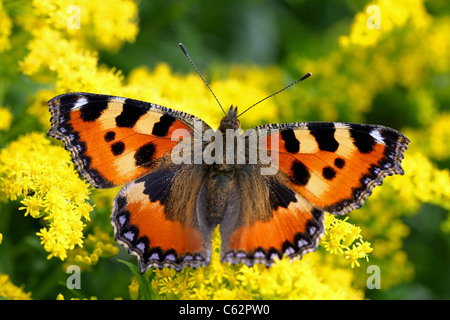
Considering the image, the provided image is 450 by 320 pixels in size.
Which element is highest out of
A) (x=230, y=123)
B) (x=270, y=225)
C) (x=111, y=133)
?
(x=230, y=123)

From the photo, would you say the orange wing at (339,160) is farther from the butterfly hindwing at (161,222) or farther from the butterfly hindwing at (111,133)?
the butterfly hindwing at (111,133)

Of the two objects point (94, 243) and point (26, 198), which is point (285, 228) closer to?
point (94, 243)

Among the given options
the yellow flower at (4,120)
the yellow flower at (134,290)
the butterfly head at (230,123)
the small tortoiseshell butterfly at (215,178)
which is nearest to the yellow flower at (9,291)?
the yellow flower at (134,290)

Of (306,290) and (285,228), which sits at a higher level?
(285,228)

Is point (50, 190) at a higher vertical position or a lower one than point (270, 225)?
higher

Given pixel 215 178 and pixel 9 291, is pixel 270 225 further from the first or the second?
pixel 9 291

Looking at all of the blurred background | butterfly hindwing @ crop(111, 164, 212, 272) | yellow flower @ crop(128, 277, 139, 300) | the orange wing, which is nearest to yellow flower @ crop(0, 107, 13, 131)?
the blurred background

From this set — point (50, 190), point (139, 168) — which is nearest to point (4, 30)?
point (50, 190)

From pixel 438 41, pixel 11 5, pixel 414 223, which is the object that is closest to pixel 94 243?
pixel 11 5
